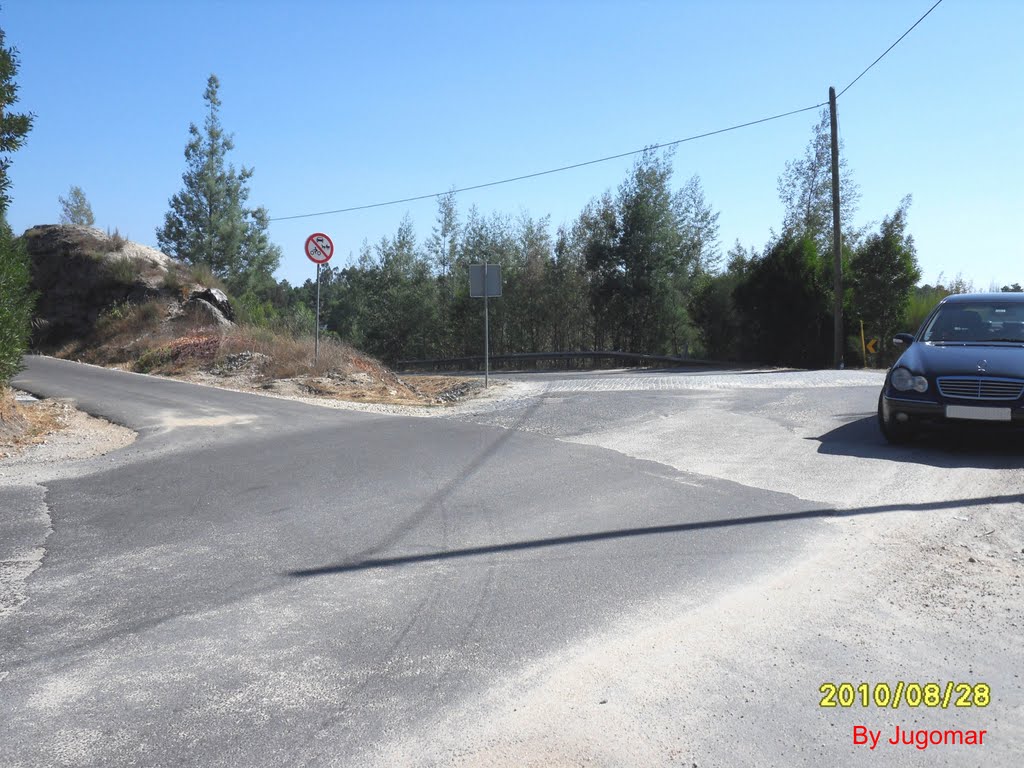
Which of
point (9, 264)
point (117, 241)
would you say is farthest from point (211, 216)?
point (9, 264)

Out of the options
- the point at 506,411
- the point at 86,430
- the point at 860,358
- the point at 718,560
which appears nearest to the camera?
the point at 718,560

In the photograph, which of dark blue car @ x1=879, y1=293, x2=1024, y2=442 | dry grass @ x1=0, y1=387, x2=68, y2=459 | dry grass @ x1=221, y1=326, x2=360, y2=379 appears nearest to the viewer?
dark blue car @ x1=879, y1=293, x2=1024, y2=442

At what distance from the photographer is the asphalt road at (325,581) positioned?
3.22 meters

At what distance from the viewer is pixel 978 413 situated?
27.8ft

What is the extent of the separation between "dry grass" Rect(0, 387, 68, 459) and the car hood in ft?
32.7

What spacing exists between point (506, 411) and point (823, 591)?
872 centimetres

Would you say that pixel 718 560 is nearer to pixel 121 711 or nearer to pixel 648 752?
pixel 648 752

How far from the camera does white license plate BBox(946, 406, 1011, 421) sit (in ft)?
27.5

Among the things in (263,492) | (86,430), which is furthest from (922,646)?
(86,430)

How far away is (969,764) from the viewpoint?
2.94 m

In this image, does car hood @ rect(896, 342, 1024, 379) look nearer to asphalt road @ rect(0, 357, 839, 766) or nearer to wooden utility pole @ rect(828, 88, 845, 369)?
asphalt road @ rect(0, 357, 839, 766)

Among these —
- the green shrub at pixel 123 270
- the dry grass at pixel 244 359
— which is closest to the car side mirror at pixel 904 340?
the dry grass at pixel 244 359

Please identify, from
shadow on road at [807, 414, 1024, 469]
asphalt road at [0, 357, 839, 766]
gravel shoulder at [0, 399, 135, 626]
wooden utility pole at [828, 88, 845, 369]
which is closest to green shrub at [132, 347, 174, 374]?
gravel shoulder at [0, 399, 135, 626]

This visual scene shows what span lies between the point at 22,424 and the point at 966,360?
36.3ft
